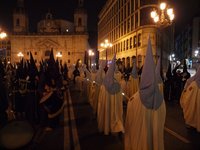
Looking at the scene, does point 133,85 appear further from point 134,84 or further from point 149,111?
point 149,111

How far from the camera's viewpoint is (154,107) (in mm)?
5191

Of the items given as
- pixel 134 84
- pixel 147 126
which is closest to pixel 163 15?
pixel 134 84

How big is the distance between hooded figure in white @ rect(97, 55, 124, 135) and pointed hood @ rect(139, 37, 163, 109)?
7.72 ft

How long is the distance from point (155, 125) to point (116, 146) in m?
1.80

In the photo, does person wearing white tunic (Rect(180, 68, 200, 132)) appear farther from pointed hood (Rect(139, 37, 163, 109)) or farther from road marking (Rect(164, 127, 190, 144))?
pointed hood (Rect(139, 37, 163, 109))

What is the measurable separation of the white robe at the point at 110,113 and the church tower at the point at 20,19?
8110 centimetres

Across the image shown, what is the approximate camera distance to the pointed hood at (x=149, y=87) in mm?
5102

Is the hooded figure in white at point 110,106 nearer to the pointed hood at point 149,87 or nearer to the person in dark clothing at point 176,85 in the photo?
the pointed hood at point 149,87

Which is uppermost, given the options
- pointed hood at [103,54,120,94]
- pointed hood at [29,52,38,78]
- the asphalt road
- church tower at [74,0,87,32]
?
church tower at [74,0,87,32]

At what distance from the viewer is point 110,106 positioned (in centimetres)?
766

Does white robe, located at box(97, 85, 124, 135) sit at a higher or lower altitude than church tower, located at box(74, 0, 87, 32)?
lower

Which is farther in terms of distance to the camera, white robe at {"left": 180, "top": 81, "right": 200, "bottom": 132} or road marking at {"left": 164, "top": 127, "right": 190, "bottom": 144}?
white robe at {"left": 180, "top": 81, "right": 200, "bottom": 132}

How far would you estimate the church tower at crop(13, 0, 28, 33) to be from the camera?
8250cm

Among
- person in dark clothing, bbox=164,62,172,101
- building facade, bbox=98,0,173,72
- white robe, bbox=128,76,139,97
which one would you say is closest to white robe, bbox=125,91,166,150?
white robe, bbox=128,76,139,97
